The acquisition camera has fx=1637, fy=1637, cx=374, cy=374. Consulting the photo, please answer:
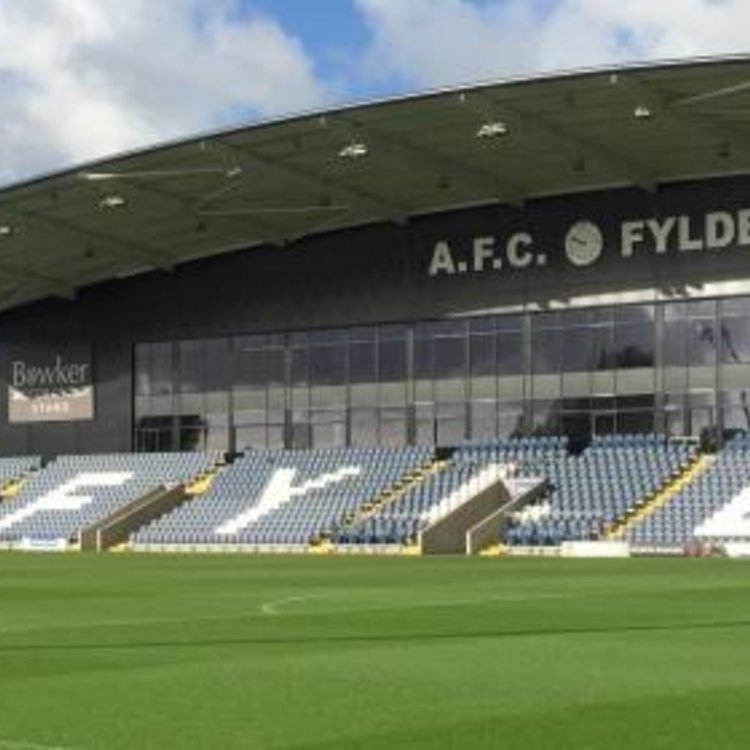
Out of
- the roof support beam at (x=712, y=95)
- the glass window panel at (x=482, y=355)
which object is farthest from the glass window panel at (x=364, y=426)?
the roof support beam at (x=712, y=95)

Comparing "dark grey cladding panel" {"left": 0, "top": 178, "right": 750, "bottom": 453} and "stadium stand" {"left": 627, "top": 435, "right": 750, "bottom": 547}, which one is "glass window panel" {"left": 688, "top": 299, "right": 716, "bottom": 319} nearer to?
"dark grey cladding panel" {"left": 0, "top": 178, "right": 750, "bottom": 453}

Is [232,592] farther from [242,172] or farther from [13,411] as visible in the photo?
[13,411]

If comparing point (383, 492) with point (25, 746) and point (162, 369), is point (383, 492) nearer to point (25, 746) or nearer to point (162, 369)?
point (162, 369)

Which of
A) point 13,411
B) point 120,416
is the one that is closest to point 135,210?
point 120,416

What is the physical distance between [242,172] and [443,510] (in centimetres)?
1300

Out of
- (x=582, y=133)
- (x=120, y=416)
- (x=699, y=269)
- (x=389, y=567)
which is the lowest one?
(x=389, y=567)

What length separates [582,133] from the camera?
165 feet

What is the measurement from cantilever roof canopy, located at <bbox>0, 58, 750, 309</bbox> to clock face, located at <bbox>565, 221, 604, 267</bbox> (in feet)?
4.58

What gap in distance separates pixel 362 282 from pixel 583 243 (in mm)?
9298

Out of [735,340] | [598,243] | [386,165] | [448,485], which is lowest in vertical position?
[448,485]

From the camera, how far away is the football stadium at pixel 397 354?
46.0 meters

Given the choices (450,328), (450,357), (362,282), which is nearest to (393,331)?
(362,282)

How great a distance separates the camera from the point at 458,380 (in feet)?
199

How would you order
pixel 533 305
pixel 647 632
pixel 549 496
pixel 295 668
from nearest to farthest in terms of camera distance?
pixel 295 668, pixel 647 632, pixel 549 496, pixel 533 305
